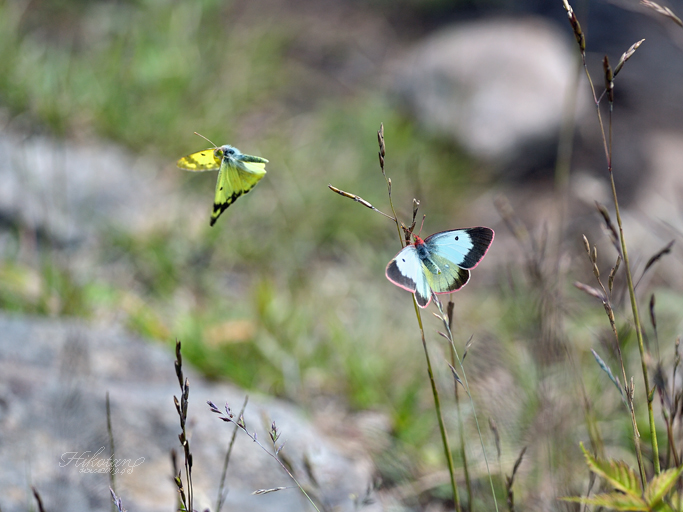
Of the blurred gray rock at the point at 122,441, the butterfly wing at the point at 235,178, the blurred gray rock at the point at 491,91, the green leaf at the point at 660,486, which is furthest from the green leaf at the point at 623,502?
the blurred gray rock at the point at 491,91

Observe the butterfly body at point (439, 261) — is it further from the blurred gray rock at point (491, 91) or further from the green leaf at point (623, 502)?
the blurred gray rock at point (491, 91)

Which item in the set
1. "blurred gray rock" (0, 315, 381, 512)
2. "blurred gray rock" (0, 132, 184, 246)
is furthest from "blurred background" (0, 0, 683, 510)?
"blurred gray rock" (0, 315, 381, 512)

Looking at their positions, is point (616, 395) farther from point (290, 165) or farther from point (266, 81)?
point (266, 81)

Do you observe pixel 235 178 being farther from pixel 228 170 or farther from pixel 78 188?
pixel 78 188

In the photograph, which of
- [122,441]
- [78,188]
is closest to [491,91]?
[78,188]

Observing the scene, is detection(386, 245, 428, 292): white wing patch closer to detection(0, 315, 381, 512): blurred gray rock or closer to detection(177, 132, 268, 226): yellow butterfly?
detection(177, 132, 268, 226): yellow butterfly

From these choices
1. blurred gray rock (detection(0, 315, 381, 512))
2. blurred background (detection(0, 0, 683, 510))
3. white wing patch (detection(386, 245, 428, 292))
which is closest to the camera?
white wing patch (detection(386, 245, 428, 292))

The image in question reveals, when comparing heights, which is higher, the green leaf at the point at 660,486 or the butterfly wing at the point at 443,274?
the butterfly wing at the point at 443,274

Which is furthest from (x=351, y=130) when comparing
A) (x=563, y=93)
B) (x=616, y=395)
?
(x=616, y=395)
